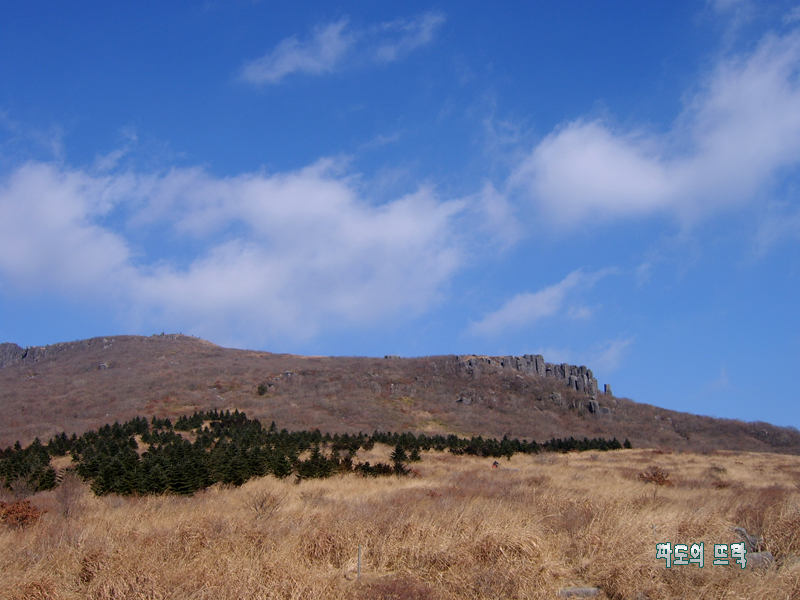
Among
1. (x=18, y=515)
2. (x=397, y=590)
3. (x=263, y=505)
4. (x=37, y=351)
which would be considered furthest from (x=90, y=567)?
(x=37, y=351)

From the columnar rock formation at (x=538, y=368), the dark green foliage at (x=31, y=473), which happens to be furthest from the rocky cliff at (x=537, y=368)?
the dark green foliage at (x=31, y=473)

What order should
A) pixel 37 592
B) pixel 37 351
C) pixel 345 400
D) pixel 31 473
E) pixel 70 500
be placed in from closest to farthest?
1. pixel 37 592
2. pixel 70 500
3. pixel 31 473
4. pixel 345 400
5. pixel 37 351

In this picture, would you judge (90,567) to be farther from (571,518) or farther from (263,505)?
(571,518)

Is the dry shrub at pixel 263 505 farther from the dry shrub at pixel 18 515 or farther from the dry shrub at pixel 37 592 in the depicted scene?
the dry shrub at pixel 18 515

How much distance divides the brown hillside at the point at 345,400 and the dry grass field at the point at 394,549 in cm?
3230

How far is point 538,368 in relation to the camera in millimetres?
86000

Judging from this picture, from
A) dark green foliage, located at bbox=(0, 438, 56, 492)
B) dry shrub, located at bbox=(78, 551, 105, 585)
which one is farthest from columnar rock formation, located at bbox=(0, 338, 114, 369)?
dry shrub, located at bbox=(78, 551, 105, 585)

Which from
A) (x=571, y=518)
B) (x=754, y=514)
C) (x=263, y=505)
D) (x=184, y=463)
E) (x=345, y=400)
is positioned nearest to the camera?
(x=571, y=518)

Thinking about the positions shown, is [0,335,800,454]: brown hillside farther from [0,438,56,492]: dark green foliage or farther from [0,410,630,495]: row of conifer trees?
[0,438,56,492]: dark green foliage

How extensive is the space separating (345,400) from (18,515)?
1800 inches

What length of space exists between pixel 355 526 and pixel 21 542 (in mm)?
5338

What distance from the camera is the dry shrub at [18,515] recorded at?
9.93 meters

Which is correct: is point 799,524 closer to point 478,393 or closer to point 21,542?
point 21,542

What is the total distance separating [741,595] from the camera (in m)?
6.10
